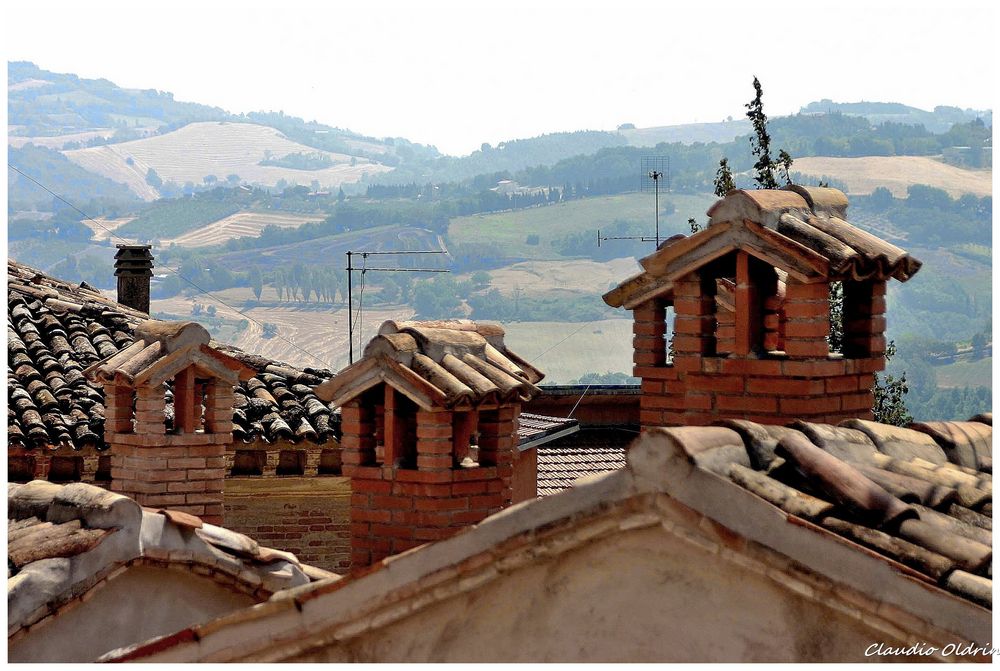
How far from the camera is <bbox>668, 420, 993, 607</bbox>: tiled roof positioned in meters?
5.27

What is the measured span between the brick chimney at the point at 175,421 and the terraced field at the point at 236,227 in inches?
5504

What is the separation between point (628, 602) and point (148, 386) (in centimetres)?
724

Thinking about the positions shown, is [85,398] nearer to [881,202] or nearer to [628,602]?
[628,602]

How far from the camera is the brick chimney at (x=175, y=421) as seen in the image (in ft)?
39.8

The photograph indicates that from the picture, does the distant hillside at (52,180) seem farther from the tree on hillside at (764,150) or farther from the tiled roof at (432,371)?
the tiled roof at (432,371)

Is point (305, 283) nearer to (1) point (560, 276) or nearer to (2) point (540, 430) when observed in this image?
(1) point (560, 276)

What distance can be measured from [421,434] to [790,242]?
89.8 inches

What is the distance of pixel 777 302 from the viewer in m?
9.59

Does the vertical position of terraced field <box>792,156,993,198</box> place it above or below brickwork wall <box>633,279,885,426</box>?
above

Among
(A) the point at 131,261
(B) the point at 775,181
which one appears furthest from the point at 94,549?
(A) the point at 131,261

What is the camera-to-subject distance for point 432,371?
30.7ft

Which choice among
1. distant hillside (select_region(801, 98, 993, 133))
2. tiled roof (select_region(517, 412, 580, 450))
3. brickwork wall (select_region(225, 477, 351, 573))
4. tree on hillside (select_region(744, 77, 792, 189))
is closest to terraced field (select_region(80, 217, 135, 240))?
distant hillside (select_region(801, 98, 993, 133))

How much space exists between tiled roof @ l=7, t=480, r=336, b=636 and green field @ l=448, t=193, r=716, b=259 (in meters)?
127

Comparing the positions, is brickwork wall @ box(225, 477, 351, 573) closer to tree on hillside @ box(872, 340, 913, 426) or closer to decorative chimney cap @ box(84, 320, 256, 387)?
decorative chimney cap @ box(84, 320, 256, 387)
